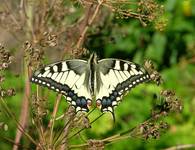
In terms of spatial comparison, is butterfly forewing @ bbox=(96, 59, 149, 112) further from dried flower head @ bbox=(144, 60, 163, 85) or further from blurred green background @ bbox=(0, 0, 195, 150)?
blurred green background @ bbox=(0, 0, 195, 150)

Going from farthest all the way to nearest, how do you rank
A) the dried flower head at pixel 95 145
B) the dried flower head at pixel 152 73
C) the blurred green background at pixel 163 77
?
the blurred green background at pixel 163 77, the dried flower head at pixel 152 73, the dried flower head at pixel 95 145

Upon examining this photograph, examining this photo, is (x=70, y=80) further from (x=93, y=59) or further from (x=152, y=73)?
(x=152, y=73)

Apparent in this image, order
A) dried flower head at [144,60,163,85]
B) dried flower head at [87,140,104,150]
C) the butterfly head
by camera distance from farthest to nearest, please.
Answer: the butterfly head → dried flower head at [144,60,163,85] → dried flower head at [87,140,104,150]

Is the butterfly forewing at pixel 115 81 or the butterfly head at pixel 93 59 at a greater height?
the butterfly head at pixel 93 59

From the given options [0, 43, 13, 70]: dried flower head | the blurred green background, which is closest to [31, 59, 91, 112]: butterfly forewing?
[0, 43, 13, 70]: dried flower head

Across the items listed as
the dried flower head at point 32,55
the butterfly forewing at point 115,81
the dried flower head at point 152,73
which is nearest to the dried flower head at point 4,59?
the dried flower head at point 32,55

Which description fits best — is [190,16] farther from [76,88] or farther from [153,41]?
[76,88]

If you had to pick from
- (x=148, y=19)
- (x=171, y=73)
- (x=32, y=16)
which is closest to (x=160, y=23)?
(x=148, y=19)

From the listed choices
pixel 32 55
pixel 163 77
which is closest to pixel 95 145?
pixel 32 55

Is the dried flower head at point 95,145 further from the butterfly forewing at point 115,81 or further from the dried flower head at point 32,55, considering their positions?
the dried flower head at point 32,55
